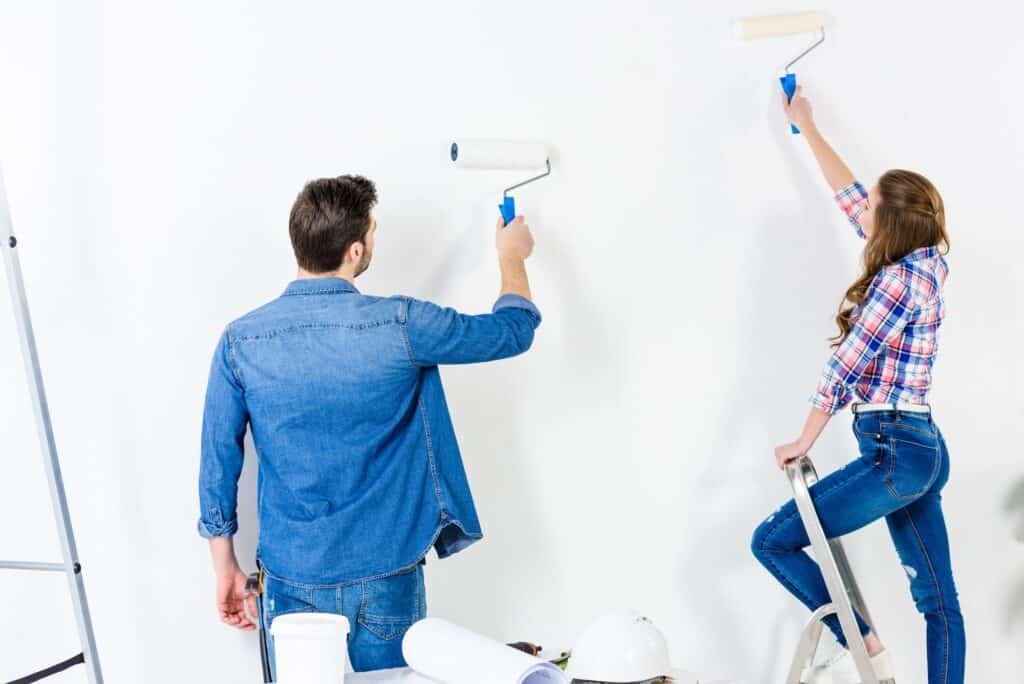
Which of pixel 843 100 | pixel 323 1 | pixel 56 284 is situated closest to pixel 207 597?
pixel 56 284

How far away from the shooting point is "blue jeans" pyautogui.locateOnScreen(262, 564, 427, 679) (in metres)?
2.02

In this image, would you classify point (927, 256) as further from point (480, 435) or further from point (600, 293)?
point (480, 435)

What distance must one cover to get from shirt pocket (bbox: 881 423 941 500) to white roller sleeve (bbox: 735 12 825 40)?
101 cm

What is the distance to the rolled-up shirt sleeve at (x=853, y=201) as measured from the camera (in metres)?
2.55

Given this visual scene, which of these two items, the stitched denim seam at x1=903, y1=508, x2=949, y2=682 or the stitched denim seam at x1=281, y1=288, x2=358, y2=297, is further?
the stitched denim seam at x1=903, y1=508, x2=949, y2=682

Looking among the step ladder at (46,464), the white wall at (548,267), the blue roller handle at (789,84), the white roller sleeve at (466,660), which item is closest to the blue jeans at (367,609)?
the white roller sleeve at (466,660)

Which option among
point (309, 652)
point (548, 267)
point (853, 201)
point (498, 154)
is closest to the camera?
point (309, 652)

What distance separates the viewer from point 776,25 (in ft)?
8.47

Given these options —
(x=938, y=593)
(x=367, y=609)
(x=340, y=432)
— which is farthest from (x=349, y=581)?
(x=938, y=593)

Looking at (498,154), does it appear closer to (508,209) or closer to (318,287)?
(508,209)

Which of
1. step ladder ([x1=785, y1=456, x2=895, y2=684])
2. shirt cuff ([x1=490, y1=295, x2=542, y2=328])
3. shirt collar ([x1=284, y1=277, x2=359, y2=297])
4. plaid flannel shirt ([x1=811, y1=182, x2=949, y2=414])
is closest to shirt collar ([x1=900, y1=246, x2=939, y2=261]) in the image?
plaid flannel shirt ([x1=811, y1=182, x2=949, y2=414])

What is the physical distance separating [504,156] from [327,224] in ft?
1.79

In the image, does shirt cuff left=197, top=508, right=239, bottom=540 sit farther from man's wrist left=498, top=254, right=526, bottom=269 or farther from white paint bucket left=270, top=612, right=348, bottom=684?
man's wrist left=498, top=254, right=526, bottom=269

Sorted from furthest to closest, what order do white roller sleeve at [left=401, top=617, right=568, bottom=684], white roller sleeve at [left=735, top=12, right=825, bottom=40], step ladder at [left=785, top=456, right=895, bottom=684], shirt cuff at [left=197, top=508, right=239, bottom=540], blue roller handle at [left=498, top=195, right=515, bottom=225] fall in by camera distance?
white roller sleeve at [left=735, top=12, right=825, bottom=40]
blue roller handle at [left=498, top=195, right=515, bottom=225]
step ladder at [left=785, top=456, right=895, bottom=684]
shirt cuff at [left=197, top=508, right=239, bottom=540]
white roller sleeve at [left=401, top=617, right=568, bottom=684]
